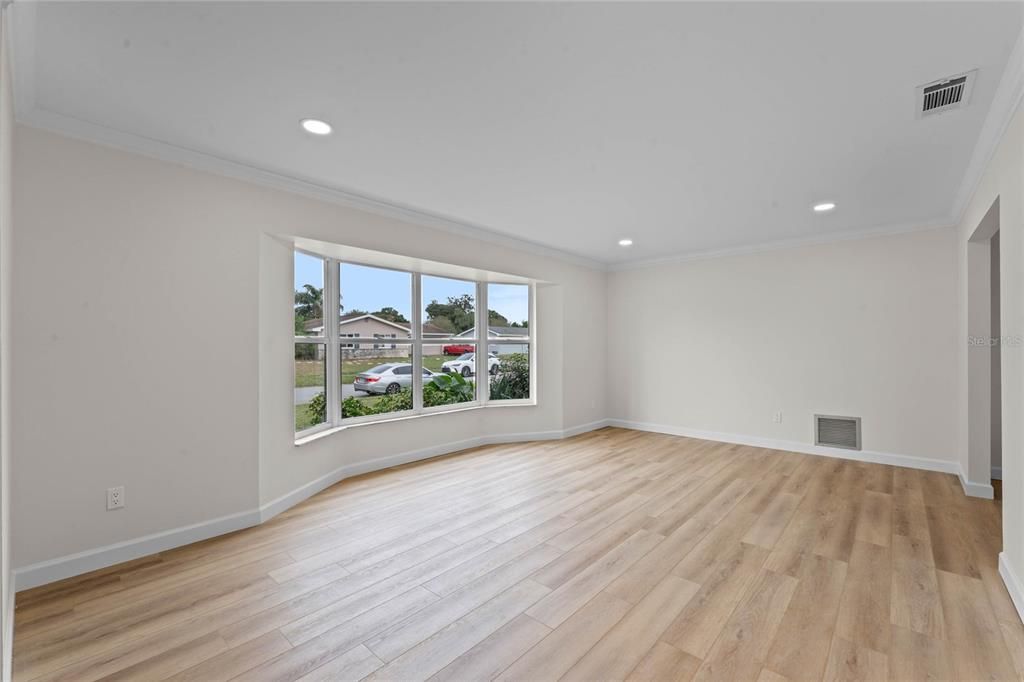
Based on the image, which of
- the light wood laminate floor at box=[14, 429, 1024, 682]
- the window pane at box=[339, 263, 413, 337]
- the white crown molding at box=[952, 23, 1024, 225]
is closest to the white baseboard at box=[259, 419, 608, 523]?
the light wood laminate floor at box=[14, 429, 1024, 682]

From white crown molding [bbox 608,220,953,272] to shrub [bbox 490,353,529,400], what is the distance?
2.12 metres

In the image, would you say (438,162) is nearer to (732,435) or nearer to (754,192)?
(754,192)

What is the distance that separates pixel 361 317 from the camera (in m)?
4.36

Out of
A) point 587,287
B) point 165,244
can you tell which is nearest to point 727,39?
point 165,244

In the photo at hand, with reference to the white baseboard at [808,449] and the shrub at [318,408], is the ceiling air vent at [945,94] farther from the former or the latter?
the shrub at [318,408]

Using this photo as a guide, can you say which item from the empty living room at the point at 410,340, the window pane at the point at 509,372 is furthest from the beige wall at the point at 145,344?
the window pane at the point at 509,372

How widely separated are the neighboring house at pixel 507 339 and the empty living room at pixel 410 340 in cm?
110

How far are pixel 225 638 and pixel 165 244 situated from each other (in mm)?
2199

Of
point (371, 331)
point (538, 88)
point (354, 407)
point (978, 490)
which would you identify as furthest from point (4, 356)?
point (978, 490)

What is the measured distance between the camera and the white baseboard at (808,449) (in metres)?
4.31

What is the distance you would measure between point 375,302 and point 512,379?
6.70ft

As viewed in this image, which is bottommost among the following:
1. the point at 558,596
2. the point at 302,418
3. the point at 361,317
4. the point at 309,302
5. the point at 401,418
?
the point at 558,596

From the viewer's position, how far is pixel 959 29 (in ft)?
5.66

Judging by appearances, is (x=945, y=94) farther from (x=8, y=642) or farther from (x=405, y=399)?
(x=8, y=642)
